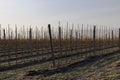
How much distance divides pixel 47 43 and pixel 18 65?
12.6 meters

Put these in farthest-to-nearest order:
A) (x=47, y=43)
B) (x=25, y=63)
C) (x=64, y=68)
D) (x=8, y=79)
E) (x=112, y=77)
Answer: (x=47, y=43), (x=25, y=63), (x=64, y=68), (x=8, y=79), (x=112, y=77)

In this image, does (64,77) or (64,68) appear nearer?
(64,77)

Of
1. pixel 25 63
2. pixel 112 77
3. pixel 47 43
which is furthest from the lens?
pixel 47 43

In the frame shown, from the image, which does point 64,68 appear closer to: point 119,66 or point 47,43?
point 119,66

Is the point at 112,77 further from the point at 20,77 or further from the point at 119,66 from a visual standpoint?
the point at 20,77

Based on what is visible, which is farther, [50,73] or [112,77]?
→ [50,73]

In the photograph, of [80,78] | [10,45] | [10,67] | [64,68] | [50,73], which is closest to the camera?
[80,78]

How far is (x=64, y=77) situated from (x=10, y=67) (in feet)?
16.0

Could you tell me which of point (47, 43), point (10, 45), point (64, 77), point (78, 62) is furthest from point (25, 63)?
point (47, 43)

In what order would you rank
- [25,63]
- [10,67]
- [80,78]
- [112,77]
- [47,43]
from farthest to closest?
1. [47,43]
2. [25,63]
3. [10,67]
4. [80,78]
5. [112,77]

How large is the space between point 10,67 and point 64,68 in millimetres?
3201

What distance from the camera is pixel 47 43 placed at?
25.9 metres

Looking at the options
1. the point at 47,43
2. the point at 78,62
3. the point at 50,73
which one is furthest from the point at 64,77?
the point at 47,43

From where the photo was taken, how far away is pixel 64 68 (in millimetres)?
11633
